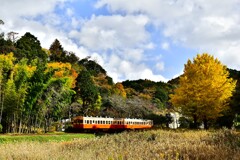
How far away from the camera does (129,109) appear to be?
54.3 metres

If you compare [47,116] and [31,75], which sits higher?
[31,75]

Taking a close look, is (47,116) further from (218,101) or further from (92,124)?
(218,101)

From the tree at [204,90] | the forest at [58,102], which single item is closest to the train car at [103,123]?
the forest at [58,102]

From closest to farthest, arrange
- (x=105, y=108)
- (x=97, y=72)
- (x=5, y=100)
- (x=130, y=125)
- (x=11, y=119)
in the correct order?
(x=5, y=100)
(x=11, y=119)
(x=130, y=125)
(x=105, y=108)
(x=97, y=72)

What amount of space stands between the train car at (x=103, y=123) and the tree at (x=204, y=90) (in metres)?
12.0

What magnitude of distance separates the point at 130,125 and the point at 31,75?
15.0 metres

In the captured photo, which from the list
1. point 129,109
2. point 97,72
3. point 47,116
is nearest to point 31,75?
point 47,116

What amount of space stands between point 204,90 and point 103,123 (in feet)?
50.6

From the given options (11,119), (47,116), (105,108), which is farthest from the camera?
(105,108)

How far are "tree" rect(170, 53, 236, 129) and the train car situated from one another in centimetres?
1204

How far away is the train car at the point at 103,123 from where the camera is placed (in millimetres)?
38656

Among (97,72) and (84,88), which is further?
(97,72)

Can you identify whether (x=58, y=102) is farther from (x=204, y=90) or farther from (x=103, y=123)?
(x=204, y=90)

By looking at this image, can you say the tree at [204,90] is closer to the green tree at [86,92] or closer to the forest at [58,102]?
the forest at [58,102]
